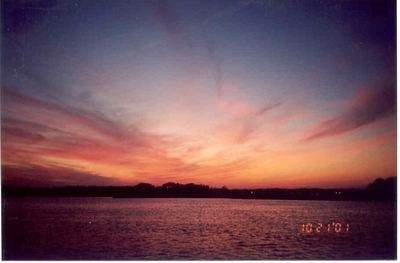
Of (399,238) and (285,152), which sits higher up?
(285,152)

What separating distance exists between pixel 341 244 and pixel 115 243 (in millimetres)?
6850

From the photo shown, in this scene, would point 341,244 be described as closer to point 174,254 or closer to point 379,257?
point 379,257

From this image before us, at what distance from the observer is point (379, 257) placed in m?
5.09

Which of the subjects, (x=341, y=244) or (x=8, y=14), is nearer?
(x=8, y=14)

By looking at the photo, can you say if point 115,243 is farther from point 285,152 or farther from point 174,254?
point 285,152

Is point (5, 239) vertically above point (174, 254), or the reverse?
point (5, 239)

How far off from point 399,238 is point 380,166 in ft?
6.62

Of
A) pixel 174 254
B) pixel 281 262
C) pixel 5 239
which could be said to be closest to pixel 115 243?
pixel 174 254

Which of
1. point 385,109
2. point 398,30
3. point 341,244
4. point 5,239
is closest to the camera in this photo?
point 398,30

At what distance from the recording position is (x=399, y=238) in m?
4.35

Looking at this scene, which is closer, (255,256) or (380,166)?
(380,166)

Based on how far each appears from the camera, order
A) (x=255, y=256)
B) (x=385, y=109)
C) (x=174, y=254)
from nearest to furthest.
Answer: (x=385, y=109), (x=255, y=256), (x=174, y=254)

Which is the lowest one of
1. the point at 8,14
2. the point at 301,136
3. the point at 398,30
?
the point at 301,136

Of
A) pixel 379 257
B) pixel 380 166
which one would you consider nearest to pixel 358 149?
pixel 380 166
